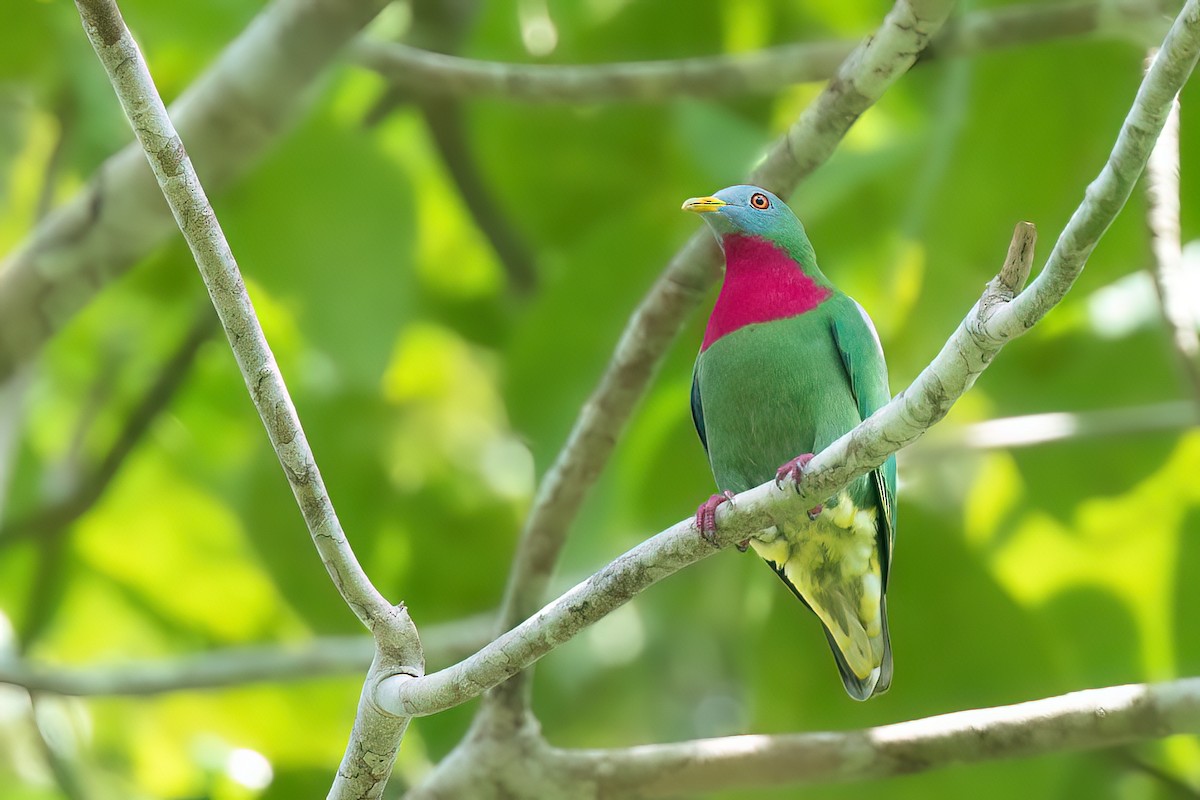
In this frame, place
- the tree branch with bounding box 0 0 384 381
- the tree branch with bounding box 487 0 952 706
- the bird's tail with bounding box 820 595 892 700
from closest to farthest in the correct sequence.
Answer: the tree branch with bounding box 487 0 952 706 → the bird's tail with bounding box 820 595 892 700 → the tree branch with bounding box 0 0 384 381

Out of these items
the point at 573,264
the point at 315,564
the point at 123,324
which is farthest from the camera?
the point at 123,324

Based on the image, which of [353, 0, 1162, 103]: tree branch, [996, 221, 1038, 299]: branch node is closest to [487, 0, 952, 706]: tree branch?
[353, 0, 1162, 103]: tree branch

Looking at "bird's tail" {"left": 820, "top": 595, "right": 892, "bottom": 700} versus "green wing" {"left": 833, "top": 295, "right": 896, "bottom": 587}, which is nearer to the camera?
"green wing" {"left": 833, "top": 295, "right": 896, "bottom": 587}

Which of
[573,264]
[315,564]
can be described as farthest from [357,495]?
[573,264]

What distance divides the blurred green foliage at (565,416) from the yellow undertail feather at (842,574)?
1.80ft

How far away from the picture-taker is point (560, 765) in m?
3.97

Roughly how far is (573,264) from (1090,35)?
2033 millimetres

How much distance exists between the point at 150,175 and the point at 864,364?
238cm

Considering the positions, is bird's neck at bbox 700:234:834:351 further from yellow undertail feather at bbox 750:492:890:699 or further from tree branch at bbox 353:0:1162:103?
tree branch at bbox 353:0:1162:103

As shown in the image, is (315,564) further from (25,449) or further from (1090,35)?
(1090,35)

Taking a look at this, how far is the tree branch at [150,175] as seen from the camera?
13.8 feet

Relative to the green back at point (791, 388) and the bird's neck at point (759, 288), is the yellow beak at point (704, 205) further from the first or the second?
the green back at point (791, 388)

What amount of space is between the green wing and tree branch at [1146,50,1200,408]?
952 millimetres

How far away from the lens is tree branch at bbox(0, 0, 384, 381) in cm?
422
